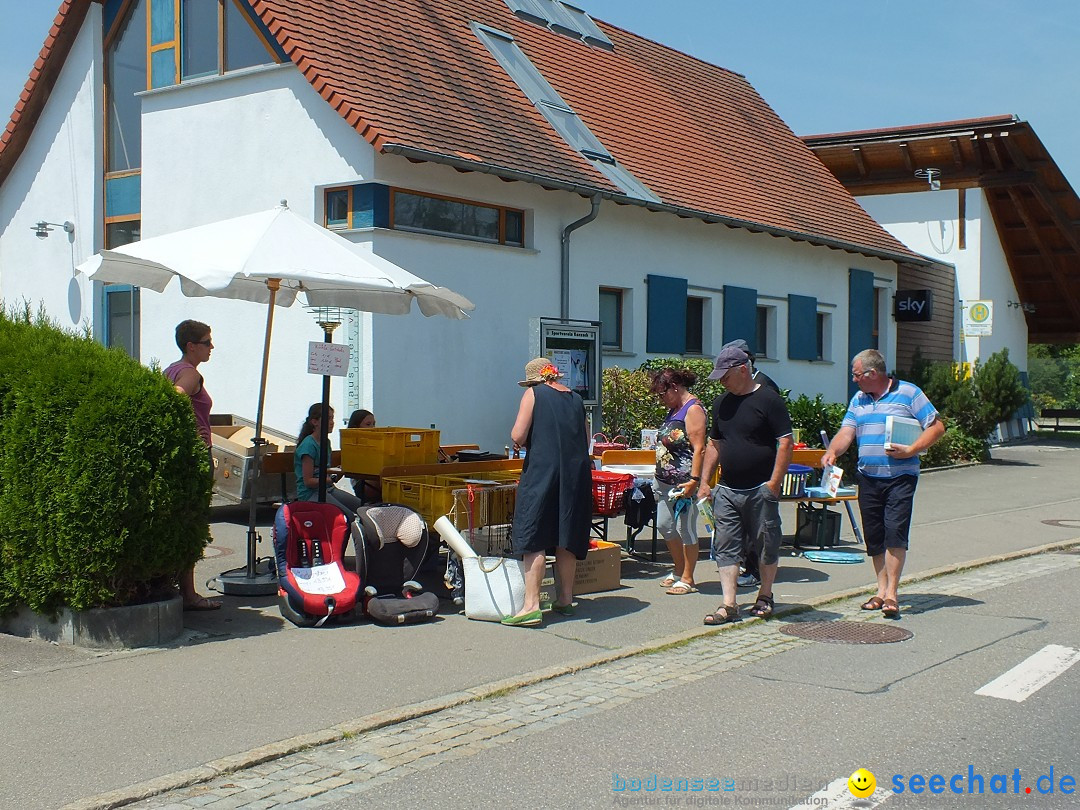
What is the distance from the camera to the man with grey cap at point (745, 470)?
7.78 metres

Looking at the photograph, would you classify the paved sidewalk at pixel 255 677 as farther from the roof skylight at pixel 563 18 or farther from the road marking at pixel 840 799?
the roof skylight at pixel 563 18

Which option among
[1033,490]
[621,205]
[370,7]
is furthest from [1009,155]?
[370,7]

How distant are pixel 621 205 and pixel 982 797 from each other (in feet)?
44.9

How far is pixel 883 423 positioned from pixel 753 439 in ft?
3.08

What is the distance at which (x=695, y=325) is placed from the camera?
19734 mm

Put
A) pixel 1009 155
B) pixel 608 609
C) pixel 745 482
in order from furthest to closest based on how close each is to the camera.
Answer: pixel 1009 155
pixel 608 609
pixel 745 482

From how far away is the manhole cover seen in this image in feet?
24.3

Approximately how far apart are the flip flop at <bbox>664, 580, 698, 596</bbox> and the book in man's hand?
2.03 metres

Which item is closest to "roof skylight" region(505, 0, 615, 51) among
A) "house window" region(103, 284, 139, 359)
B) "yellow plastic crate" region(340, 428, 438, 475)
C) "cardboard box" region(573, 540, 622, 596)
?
"house window" region(103, 284, 139, 359)

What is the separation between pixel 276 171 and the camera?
566 inches

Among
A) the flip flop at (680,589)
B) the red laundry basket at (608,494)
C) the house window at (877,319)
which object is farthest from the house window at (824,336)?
the flip flop at (680,589)

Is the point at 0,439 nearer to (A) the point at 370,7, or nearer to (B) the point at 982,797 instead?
(B) the point at 982,797

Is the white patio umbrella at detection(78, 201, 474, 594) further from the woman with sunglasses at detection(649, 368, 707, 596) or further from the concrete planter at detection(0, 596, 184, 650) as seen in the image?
the woman with sunglasses at detection(649, 368, 707, 596)

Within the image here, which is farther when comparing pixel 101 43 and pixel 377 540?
pixel 101 43
